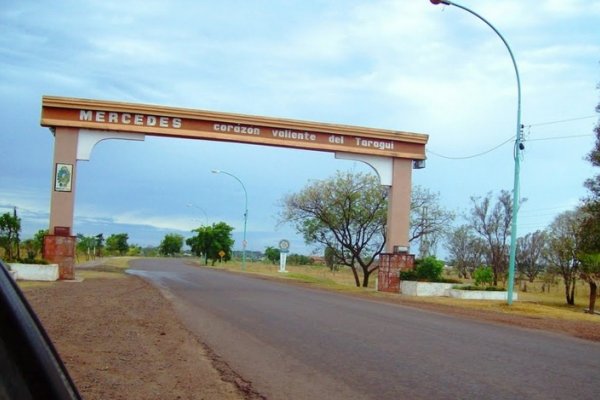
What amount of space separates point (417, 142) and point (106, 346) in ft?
79.7

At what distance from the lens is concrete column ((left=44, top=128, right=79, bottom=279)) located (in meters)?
28.4

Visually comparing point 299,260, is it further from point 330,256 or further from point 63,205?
point 63,205

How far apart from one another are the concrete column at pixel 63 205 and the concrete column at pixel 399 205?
47.9 ft

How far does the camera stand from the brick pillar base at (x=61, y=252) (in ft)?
92.9

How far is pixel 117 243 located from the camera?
129 m

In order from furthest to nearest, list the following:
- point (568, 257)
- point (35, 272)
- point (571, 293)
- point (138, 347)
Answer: point (571, 293), point (568, 257), point (35, 272), point (138, 347)

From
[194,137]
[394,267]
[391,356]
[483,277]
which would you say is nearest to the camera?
[391,356]

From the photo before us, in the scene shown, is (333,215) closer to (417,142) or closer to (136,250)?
(417,142)

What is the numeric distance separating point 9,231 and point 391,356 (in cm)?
2504

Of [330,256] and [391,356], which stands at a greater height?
[330,256]

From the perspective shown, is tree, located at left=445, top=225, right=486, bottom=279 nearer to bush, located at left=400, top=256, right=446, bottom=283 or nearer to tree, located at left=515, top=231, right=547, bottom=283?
tree, located at left=515, top=231, right=547, bottom=283

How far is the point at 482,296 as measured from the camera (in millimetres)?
27641

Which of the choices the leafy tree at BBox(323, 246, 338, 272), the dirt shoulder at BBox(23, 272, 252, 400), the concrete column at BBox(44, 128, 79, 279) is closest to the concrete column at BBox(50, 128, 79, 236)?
the concrete column at BBox(44, 128, 79, 279)

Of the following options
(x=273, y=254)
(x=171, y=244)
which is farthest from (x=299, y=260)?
(x=171, y=244)
